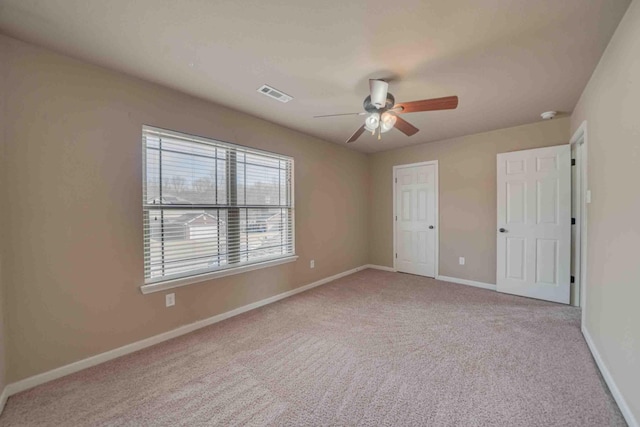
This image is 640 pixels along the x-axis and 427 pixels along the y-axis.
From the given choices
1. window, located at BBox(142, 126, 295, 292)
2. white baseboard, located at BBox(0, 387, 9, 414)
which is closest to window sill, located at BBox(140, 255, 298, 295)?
window, located at BBox(142, 126, 295, 292)

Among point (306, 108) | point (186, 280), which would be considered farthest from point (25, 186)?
point (306, 108)

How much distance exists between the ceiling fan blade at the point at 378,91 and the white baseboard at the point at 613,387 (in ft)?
8.24

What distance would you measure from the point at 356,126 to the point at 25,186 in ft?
10.9

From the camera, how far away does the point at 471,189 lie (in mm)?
4145

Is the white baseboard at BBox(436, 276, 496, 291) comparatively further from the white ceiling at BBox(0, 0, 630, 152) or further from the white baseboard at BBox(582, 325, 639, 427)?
the white ceiling at BBox(0, 0, 630, 152)

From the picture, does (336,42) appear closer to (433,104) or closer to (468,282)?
(433,104)

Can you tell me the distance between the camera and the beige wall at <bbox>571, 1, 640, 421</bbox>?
4.85ft

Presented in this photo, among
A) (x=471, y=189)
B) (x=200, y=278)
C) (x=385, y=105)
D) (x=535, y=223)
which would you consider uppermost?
(x=385, y=105)

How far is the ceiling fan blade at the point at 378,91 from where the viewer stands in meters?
2.03

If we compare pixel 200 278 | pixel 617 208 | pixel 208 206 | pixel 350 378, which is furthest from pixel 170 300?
pixel 617 208

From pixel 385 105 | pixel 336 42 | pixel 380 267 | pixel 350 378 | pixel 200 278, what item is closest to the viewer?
pixel 336 42

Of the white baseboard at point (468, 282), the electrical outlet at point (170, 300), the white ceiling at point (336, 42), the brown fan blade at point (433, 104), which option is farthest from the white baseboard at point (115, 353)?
the white baseboard at point (468, 282)

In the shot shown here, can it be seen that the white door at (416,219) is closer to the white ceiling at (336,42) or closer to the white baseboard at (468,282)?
the white baseboard at (468,282)

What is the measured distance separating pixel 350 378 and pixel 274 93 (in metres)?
2.62
